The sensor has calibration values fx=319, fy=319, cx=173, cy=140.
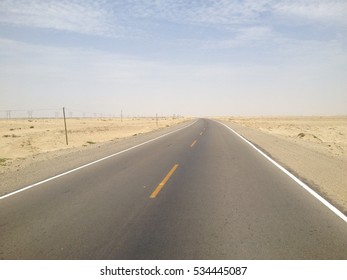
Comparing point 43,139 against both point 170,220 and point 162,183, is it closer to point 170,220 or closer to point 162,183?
point 162,183

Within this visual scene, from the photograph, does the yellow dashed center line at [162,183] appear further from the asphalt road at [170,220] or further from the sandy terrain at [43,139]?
the sandy terrain at [43,139]

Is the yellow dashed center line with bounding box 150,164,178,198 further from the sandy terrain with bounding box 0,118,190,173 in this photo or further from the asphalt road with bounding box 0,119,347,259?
the sandy terrain with bounding box 0,118,190,173

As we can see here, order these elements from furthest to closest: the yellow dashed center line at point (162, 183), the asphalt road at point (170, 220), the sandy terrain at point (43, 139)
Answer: the sandy terrain at point (43, 139), the yellow dashed center line at point (162, 183), the asphalt road at point (170, 220)

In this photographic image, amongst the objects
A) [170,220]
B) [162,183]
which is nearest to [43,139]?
[162,183]

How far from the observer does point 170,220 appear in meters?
5.94

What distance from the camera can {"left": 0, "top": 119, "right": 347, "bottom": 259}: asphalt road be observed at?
4.66 meters

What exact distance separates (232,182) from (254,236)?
406 cm

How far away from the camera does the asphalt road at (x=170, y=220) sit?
4.66m

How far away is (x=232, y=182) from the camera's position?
9195 millimetres

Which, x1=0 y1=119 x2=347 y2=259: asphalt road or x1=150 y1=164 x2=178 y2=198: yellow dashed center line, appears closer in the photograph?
x1=0 y1=119 x2=347 y2=259: asphalt road

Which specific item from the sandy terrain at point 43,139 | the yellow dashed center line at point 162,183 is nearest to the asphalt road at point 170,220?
the yellow dashed center line at point 162,183

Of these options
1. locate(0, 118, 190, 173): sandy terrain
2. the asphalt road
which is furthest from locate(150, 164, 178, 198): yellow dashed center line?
locate(0, 118, 190, 173): sandy terrain

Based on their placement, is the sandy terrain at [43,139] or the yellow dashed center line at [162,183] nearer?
the yellow dashed center line at [162,183]
